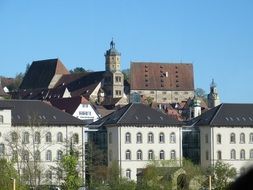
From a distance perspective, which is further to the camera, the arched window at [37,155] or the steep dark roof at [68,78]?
the steep dark roof at [68,78]

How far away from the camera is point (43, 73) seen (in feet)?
646

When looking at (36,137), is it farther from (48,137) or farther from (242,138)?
(242,138)

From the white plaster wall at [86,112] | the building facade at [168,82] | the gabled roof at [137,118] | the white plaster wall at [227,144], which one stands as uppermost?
the building facade at [168,82]

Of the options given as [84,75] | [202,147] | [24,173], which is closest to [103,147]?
[202,147]

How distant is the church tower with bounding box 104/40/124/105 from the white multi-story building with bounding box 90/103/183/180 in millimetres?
68991

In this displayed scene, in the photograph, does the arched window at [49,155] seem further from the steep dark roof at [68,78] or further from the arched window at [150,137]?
the steep dark roof at [68,78]

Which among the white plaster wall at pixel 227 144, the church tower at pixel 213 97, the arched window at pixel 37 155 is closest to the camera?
the arched window at pixel 37 155

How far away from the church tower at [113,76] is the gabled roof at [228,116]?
65.4 meters

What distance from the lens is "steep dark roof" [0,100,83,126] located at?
99.0 m

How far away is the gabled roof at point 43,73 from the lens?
194 m

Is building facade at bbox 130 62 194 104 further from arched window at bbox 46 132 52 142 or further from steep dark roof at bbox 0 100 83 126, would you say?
arched window at bbox 46 132 52 142

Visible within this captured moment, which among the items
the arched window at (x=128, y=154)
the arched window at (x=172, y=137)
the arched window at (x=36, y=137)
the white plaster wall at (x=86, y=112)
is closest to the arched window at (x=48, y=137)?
the arched window at (x=36, y=137)

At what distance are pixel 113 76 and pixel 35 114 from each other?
262 ft

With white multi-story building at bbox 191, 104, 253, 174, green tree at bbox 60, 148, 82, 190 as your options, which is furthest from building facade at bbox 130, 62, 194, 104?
green tree at bbox 60, 148, 82, 190
